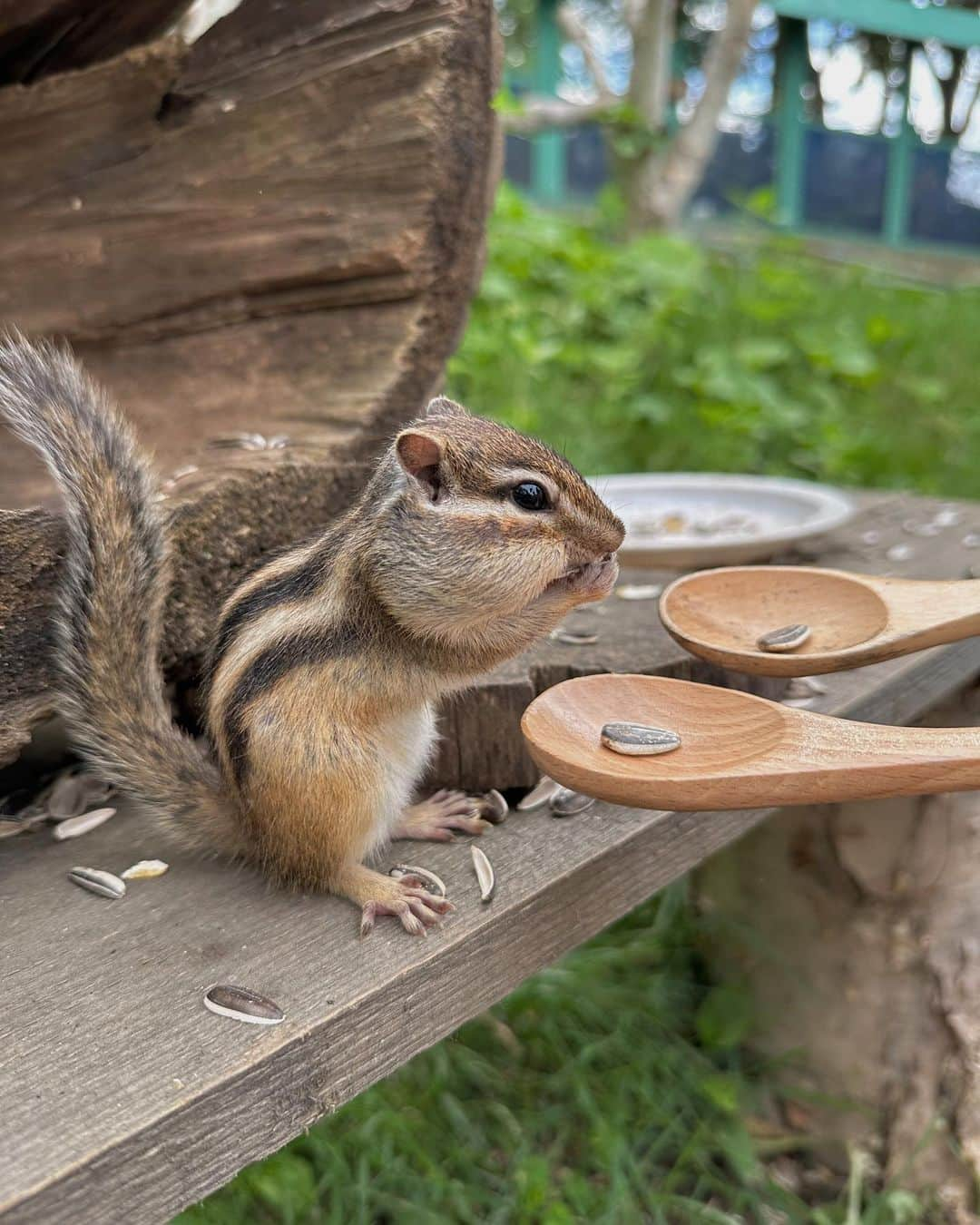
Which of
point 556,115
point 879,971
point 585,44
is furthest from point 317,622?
point 585,44

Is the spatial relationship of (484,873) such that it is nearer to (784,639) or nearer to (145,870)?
(145,870)

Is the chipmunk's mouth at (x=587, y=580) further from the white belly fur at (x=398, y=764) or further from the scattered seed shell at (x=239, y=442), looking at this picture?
the scattered seed shell at (x=239, y=442)

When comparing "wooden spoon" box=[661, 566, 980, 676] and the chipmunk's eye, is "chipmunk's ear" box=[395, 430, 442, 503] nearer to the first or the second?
the chipmunk's eye

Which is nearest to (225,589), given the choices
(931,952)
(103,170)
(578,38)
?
(103,170)

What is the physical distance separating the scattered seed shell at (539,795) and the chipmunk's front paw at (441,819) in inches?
2.2

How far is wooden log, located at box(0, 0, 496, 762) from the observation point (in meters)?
1.56

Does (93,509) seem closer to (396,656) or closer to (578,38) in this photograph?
(396,656)

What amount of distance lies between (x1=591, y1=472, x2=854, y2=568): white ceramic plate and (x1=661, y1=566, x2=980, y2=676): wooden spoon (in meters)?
0.39

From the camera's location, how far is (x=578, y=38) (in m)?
6.88

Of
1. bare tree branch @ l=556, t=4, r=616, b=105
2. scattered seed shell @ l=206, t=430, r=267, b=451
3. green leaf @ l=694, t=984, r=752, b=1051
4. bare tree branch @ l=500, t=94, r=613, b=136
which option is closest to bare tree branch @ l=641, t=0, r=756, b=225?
bare tree branch @ l=500, t=94, r=613, b=136

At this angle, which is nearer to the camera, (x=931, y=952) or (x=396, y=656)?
(x=396, y=656)

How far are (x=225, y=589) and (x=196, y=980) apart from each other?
56cm

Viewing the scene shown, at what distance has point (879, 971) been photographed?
2.05 metres

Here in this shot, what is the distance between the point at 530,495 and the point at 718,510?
1.19 meters
